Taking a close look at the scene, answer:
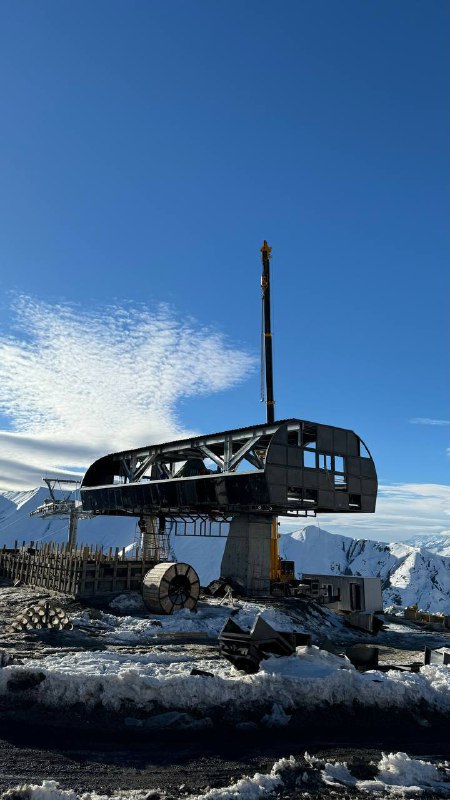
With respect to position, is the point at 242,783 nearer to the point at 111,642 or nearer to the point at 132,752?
the point at 132,752

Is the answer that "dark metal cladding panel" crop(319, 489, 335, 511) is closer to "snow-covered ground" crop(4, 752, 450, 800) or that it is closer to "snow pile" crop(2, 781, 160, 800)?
"snow-covered ground" crop(4, 752, 450, 800)

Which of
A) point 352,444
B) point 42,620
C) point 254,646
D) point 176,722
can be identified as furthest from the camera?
point 352,444

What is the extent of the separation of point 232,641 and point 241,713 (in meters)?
2.93

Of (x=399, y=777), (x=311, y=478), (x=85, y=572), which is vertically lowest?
(x=399, y=777)

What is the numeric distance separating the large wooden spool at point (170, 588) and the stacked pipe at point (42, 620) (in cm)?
480

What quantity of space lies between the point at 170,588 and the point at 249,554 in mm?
9285

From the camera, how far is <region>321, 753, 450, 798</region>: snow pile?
9.90 meters

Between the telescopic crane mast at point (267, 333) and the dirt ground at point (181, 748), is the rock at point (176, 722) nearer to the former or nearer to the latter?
the dirt ground at point (181, 748)

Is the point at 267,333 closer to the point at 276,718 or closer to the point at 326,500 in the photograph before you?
the point at 326,500

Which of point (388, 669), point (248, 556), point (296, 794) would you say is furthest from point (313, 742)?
point (248, 556)

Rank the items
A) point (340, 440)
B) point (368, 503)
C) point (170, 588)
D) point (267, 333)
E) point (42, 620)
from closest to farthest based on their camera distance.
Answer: point (42, 620), point (170, 588), point (340, 440), point (368, 503), point (267, 333)

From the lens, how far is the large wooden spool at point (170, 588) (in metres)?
26.4

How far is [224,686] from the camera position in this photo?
527 inches

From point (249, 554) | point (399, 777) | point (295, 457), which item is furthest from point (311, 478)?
point (399, 777)
